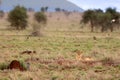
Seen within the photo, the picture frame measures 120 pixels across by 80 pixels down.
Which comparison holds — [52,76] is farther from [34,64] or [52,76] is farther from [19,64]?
[34,64]

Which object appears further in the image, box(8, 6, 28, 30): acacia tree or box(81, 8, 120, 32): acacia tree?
box(81, 8, 120, 32): acacia tree

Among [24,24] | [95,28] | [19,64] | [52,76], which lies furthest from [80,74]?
[95,28]

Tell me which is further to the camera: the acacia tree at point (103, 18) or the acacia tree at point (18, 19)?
the acacia tree at point (103, 18)

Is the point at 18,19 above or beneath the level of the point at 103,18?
above

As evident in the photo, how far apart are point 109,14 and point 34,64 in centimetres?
5837

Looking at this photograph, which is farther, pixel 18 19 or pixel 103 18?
pixel 103 18

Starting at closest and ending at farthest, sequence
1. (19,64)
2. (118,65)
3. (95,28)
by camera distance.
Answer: (19,64) < (118,65) < (95,28)

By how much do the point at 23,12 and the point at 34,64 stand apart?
2209 inches

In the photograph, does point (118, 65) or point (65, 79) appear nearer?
point (65, 79)

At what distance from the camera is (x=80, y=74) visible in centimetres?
1518

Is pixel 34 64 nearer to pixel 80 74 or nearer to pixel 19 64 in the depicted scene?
pixel 19 64

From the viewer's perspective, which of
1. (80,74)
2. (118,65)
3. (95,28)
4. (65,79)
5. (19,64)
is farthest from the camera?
(95,28)

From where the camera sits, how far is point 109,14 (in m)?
75.1

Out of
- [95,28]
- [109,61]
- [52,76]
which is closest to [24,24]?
[95,28]
